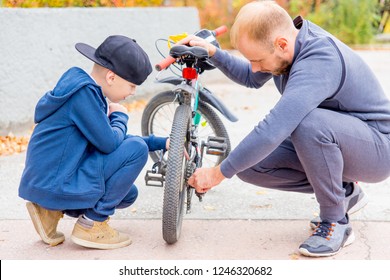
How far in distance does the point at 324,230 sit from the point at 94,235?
121 centimetres

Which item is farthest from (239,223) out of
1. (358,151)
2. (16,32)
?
(16,32)

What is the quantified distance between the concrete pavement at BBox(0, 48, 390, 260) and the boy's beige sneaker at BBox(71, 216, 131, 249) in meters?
0.05

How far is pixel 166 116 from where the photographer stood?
4500mm

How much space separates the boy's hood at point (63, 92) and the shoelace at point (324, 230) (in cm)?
139

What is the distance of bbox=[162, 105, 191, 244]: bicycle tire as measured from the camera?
3049 millimetres

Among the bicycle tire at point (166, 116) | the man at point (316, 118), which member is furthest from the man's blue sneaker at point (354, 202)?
the bicycle tire at point (166, 116)

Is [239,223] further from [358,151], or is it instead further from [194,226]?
[358,151]

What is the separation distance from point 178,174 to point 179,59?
0.69 meters

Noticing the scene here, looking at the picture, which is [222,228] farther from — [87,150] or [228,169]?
[87,150]

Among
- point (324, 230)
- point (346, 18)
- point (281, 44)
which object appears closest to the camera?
point (281, 44)

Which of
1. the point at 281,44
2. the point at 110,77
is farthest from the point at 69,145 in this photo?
the point at 281,44

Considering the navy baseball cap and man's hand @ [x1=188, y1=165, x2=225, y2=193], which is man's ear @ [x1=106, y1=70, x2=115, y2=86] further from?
man's hand @ [x1=188, y1=165, x2=225, y2=193]

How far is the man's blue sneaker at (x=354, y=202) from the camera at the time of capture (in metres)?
3.52

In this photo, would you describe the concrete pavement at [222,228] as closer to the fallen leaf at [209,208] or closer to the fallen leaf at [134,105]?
the fallen leaf at [209,208]
